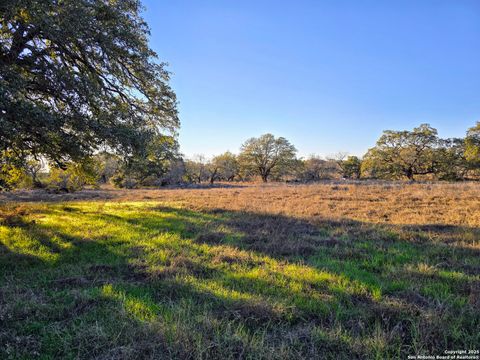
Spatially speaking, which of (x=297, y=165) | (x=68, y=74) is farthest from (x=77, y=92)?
(x=297, y=165)

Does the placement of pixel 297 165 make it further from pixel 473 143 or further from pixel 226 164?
pixel 473 143

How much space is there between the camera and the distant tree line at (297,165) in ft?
43.1

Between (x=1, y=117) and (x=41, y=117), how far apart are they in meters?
0.82

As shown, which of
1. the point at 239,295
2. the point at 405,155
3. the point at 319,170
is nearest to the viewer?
the point at 239,295

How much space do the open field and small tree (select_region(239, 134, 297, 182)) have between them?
52512mm

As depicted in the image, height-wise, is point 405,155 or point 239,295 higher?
point 405,155

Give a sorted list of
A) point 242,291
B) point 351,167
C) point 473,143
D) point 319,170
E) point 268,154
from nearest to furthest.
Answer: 1. point 242,291
2. point 473,143
3. point 268,154
4. point 351,167
5. point 319,170

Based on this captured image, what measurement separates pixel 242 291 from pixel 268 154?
190ft

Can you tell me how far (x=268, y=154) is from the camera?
6128 centimetres

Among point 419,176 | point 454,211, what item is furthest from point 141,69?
point 419,176

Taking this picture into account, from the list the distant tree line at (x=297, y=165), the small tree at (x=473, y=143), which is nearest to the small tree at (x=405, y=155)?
the distant tree line at (x=297, y=165)

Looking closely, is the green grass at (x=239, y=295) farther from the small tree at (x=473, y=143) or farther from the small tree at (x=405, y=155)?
the small tree at (x=405, y=155)

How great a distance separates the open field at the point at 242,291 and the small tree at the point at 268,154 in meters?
52.5

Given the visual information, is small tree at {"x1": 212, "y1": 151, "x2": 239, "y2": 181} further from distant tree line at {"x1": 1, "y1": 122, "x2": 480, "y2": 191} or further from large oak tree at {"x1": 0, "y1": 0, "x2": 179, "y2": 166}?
large oak tree at {"x1": 0, "y1": 0, "x2": 179, "y2": 166}
